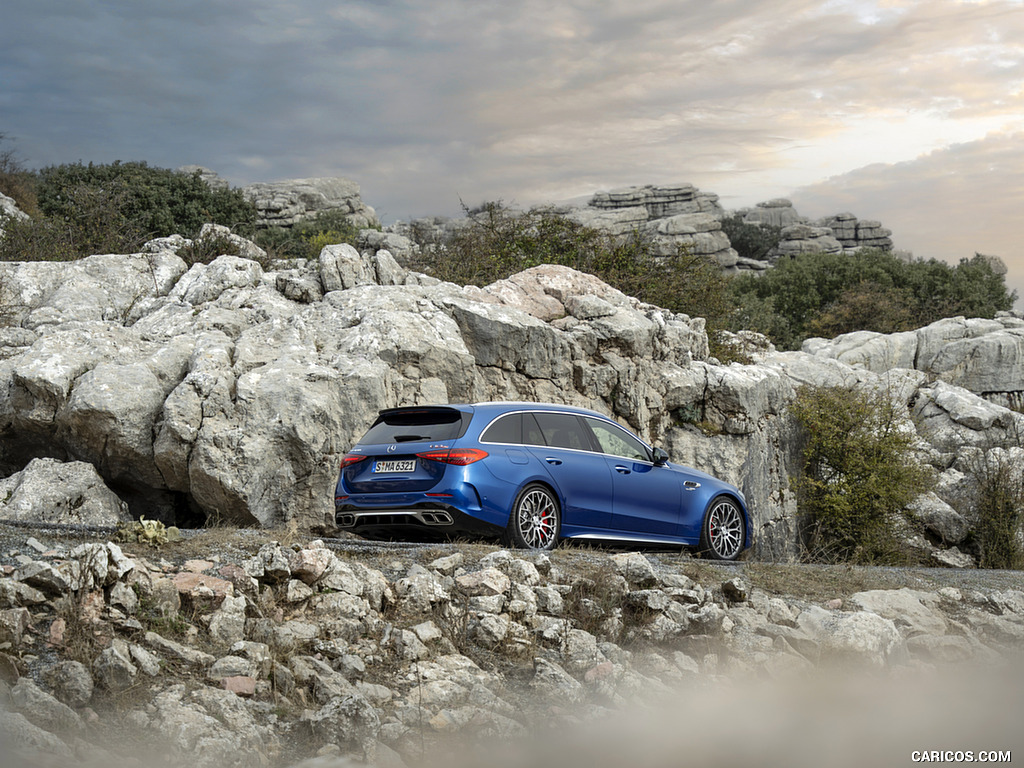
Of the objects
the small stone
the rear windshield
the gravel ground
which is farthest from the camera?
the rear windshield

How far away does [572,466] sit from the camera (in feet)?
32.7

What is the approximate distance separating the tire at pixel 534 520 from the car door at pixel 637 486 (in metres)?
0.92

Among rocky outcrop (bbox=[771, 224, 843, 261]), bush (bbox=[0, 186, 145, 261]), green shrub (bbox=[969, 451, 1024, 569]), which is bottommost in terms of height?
green shrub (bbox=[969, 451, 1024, 569])

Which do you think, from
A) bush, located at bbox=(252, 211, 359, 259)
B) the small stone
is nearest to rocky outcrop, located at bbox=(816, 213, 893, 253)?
bush, located at bbox=(252, 211, 359, 259)

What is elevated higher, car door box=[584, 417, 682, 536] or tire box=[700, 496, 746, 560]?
car door box=[584, 417, 682, 536]

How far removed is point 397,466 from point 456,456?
715 mm

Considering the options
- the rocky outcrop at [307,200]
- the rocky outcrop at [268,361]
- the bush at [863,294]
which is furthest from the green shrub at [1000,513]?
the rocky outcrop at [307,200]

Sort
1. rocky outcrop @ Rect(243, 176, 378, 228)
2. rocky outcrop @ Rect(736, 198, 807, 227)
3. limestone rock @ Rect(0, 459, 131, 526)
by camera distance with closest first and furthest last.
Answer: limestone rock @ Rect(0, 459, 131, 526) → rocky outcrop @ Rect(243, 176, 378, 228) → rocky outcrop @ Rect(736, 198, 807, 227)

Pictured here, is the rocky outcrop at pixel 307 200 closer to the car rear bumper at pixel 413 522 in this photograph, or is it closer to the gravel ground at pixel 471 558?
the car rear bumper at pixel 413 522

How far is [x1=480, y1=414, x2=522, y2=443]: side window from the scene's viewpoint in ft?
30.8

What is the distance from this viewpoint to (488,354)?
46.7 ft

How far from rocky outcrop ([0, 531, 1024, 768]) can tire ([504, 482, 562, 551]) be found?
646 millimetres

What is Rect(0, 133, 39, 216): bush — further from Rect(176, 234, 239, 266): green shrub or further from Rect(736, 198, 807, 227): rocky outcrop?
Rect(736, 198, 807, 227): rocky outcrop

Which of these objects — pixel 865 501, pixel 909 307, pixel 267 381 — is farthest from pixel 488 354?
pixel 909 307
